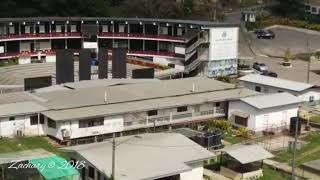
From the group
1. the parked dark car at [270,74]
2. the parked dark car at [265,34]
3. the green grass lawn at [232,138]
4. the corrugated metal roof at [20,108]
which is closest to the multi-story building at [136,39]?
the parked dark car at [270,74]

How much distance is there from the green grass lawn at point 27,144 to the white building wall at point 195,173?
336 inches

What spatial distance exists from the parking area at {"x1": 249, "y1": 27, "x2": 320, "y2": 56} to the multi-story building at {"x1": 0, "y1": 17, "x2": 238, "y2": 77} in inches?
592

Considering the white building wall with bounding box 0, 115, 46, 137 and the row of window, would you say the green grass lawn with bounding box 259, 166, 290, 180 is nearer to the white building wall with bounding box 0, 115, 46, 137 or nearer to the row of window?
the white building wall with bounding box 0, 115, 46, 137

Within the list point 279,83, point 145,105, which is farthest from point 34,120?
point 279,83

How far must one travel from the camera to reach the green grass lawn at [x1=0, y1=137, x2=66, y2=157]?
3587 centimetres

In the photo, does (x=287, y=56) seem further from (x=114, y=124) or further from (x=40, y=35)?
(x=114, y=124)

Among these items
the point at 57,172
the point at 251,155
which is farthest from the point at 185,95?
the point at 57,172

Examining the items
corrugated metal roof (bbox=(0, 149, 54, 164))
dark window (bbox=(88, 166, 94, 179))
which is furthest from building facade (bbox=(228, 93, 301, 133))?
dark window (bbox=(88, 166, 94, 179))

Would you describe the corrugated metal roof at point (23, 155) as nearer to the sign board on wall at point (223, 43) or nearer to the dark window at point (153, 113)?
the dark window at point (153, 113)

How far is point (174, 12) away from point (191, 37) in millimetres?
32322

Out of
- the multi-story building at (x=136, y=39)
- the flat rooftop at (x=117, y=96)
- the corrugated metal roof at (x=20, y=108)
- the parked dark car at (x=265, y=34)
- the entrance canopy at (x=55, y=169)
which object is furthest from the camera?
the parked dark car at (x=265, y=34)

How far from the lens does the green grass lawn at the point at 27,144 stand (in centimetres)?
3587

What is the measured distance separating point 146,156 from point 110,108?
36.0 ft

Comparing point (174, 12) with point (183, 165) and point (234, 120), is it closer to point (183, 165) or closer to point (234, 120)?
point (234, 120)
